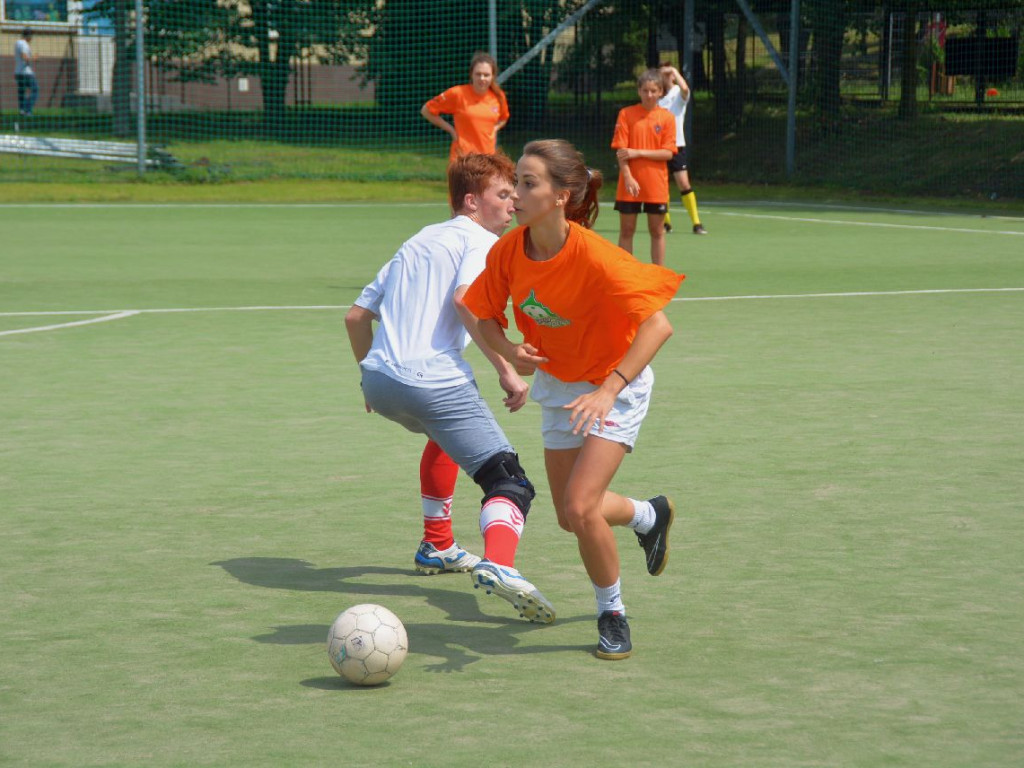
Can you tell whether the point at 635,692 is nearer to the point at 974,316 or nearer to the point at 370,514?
the point at 370,514

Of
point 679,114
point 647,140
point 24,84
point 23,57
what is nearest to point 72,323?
point 647,140

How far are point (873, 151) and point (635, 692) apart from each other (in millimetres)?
26261

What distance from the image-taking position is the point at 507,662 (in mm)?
4703

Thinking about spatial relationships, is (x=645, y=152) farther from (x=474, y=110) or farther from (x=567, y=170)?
(x=567, y=170)

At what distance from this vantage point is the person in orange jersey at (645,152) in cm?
1527

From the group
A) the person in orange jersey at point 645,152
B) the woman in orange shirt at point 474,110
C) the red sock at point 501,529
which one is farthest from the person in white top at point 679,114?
the red sock at point 501,529

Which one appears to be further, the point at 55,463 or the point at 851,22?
the point at 851,22

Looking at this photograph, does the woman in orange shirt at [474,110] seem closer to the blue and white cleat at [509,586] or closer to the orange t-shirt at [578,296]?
the orange t-shirt at [578,296]

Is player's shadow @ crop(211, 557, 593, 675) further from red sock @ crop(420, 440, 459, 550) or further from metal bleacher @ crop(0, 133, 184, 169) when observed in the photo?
metal bleacher @ crop(0, 133, 184, 169)

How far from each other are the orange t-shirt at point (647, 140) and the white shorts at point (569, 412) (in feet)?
34.7

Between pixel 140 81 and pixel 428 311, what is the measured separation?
70.8ft

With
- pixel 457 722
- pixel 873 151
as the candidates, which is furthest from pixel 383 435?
pixel 873 151

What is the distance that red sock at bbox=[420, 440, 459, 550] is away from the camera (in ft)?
18.7

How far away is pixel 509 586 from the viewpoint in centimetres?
464
